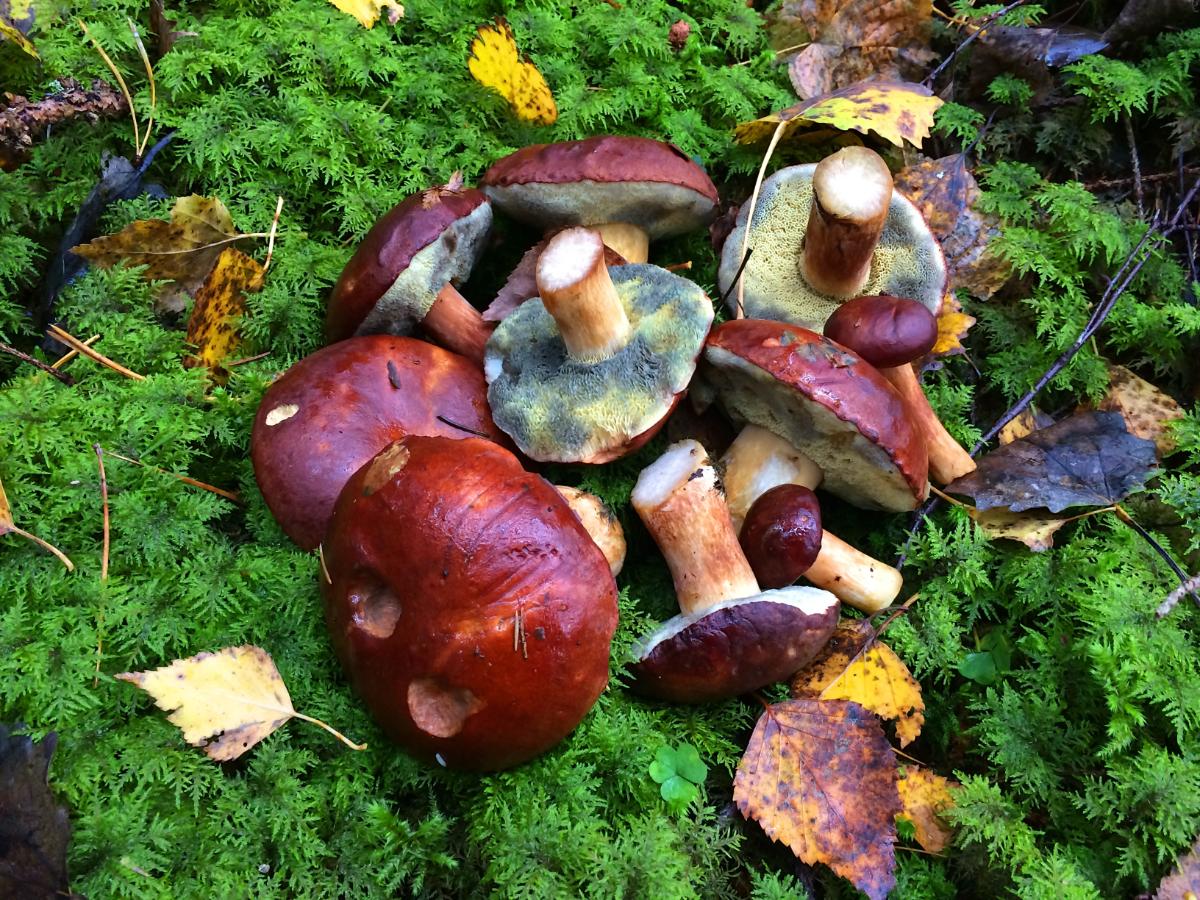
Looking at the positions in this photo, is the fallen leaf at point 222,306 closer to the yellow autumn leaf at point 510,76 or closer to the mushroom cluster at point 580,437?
the mushroom cluster at point 580,437

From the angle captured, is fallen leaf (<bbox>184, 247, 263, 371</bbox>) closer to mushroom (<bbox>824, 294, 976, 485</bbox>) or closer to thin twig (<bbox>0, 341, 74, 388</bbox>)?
thin twig (<bbox>0, 341, 74, 388</bbox>)

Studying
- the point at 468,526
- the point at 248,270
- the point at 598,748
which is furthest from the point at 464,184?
the point at 598,748

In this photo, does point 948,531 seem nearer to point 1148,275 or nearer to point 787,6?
point 1148,275

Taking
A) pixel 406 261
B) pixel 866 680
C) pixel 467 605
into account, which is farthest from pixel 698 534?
pixel 406 261

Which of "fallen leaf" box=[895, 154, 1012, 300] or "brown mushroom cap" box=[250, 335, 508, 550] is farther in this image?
"fallen leaf" box=[895, 154, 1012, 300]

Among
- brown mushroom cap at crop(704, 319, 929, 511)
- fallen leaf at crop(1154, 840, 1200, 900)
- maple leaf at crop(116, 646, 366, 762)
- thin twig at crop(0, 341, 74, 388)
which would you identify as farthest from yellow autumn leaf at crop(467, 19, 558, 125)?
fallen leaf at crop(1154, 840, 1200, 900)

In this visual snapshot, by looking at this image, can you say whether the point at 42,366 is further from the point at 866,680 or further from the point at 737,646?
the point at 866,680
